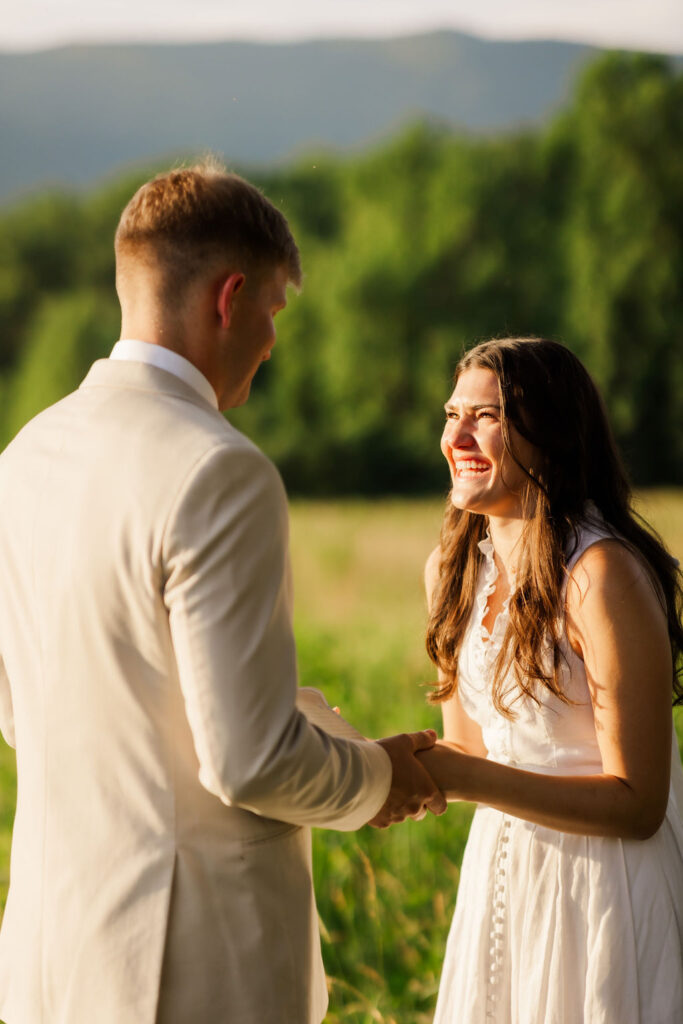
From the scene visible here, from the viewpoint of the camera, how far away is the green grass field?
3018 mm

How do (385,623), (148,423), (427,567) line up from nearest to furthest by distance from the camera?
(148,423), (427,567), (385,623)

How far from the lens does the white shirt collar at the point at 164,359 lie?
1361mm

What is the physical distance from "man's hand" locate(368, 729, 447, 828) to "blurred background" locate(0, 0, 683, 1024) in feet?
19.8

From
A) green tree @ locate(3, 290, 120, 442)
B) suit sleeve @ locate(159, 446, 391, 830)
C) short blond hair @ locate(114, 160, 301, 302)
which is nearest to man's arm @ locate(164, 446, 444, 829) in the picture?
suit sleeve @ locate(159, 446, 391, 830)

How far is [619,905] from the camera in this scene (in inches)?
65.6

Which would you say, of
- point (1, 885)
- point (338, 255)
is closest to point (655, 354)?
point (338, 255)

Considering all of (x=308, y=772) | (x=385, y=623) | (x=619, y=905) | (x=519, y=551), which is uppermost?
(x=519, y=551)

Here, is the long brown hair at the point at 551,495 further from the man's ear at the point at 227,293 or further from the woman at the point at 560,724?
the man's ear at the point at 227,293

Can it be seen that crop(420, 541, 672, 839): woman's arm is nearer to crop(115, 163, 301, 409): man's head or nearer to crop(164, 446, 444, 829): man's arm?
crop(164, 446, 444, 829): man's arm

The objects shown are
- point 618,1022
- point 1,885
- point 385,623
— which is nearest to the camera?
point 618,1022

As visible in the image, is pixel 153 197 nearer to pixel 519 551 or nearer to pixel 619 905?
pixel 519 551

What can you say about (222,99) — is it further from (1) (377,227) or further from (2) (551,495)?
(2) (551,495)

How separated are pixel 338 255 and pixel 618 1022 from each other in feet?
34.9

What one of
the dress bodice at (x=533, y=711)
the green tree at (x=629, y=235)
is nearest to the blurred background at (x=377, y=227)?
the green tree at (x=629, y=235)
